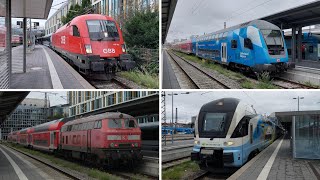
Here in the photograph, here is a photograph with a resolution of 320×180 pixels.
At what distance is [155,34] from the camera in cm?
1062

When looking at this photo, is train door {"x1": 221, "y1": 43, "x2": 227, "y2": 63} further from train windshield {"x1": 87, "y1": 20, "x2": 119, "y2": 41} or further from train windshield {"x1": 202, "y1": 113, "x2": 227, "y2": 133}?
train windshield {"x1": 87, "y1": 20, "x2": 119, "y2": 41}

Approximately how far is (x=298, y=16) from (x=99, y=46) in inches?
326

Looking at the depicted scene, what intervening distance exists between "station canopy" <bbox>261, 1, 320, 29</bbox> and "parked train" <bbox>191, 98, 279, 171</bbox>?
4.97m

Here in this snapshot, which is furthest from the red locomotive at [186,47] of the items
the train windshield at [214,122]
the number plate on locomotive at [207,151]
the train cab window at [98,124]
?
the number plate on locomotive at [207,151]

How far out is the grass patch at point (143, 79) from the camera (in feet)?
26.7

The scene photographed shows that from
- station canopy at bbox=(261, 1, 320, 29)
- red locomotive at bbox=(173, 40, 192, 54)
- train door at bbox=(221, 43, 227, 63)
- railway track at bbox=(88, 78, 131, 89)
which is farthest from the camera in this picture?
red locomotive at bbox=(173, 40, 192, 54)

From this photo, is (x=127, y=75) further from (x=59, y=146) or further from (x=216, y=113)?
(x=59, y=146)

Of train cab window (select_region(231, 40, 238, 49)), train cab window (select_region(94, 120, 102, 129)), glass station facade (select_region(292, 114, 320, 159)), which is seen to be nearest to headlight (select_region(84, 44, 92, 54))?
train cab window (select_region(94, 120, 102, 129))

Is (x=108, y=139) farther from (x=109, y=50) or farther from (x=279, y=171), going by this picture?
(x=279, y=171)

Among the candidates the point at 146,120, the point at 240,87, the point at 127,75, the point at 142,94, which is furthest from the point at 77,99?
the point at 240,87

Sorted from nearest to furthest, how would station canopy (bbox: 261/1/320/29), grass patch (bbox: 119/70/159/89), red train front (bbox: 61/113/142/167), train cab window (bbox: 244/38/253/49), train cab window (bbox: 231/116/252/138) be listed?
grass patch (bbox: 119/70/159/89), train cab window (bbox: 231/116/252/138), red train front (bbox: 61/113/142/167), train cab window (bbox: 244/38/253/49), station canopy (bbox: 261/1/320/29)

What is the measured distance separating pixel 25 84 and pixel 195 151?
5209 millimetres

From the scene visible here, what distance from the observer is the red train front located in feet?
31.5

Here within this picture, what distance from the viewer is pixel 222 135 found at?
8.60 meters
